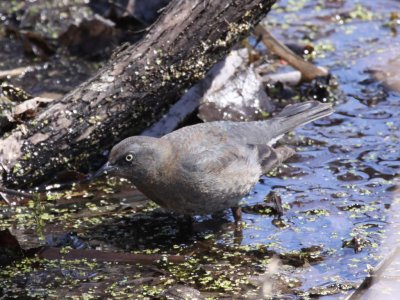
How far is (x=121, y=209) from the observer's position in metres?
7.75

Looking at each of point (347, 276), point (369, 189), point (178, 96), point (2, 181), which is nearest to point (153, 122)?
point (178, 96)

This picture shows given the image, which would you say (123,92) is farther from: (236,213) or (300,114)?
(300,114)

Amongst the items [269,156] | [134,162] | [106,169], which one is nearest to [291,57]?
[269,156]

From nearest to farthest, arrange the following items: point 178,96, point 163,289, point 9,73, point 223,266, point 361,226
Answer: point 163,289
point 223,266
point 361,226
point 178,96
point 9,73

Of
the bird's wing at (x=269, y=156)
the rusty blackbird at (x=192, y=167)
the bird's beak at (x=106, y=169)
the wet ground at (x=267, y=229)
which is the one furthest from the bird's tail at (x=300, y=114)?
the bird's beak at (x=106, y=169)

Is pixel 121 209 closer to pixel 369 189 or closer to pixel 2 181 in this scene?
pixel 2 181

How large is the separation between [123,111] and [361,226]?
2313mm

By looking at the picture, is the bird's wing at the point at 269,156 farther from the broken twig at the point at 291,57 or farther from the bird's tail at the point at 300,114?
the broken twig at the point at 291,57

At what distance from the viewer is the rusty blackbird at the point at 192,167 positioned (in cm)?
696

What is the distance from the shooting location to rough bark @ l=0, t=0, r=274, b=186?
25.4 ft

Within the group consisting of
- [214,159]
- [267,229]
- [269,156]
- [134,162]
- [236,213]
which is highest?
[134,162]

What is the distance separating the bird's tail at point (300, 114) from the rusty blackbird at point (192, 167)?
0.83 metres

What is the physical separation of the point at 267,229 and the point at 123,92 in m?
1.78

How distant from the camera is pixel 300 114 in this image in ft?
27.7
